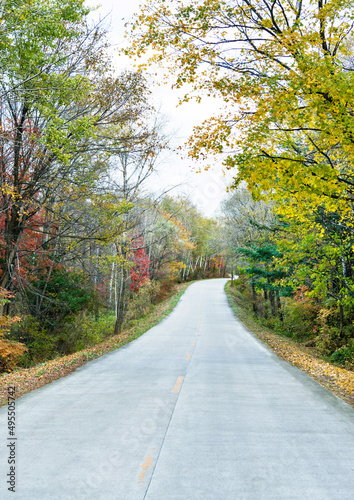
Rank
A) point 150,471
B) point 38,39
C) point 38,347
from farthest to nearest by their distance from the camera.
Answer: point 38,347 < point 38,39 < point 150,471

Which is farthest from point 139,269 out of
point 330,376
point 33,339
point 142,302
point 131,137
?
Answer: point 330,376

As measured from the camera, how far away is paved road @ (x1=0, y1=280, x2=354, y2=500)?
3449 millimetres

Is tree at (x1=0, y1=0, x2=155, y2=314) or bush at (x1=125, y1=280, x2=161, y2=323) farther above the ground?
tree at (x1=0, y1=0, x2=155, y2=314)

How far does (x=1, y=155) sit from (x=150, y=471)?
10.9m

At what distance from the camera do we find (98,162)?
14.0m

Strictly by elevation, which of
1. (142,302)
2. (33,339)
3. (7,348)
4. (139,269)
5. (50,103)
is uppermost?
(50,103)

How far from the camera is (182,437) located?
15.2 ft

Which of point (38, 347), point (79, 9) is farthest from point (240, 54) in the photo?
point (38, 347)

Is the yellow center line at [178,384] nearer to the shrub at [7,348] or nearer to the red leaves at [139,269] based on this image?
the shrub at [7,348]

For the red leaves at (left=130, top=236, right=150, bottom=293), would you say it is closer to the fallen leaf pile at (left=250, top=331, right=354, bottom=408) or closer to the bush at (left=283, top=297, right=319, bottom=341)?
the bush at (left=283, top=297, right=319, bottom=341)

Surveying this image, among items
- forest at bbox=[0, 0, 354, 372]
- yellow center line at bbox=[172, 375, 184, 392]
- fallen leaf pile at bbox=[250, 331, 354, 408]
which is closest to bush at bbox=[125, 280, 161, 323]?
forest at bbox=[0, 0, 354, 372]

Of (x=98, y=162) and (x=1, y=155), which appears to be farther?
(x=98, y=162)

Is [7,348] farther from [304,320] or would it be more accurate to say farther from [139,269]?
[139,269]

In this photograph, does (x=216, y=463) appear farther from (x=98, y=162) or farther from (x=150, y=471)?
(x=98, y=162)
